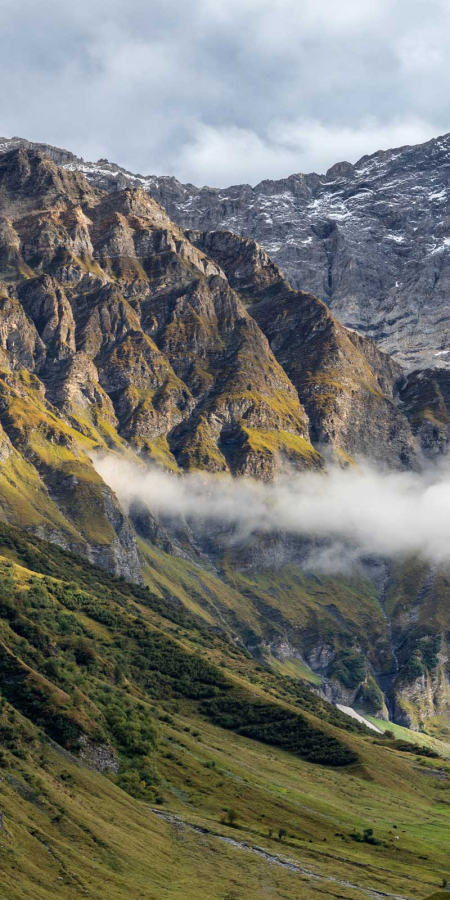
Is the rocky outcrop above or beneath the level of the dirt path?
above

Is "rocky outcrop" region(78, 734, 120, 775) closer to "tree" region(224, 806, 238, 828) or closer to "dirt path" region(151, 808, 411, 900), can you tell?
"dirt path" region(151, 808, 411, 900)

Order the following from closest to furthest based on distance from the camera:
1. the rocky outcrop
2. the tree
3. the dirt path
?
the dirt path → the rocky outcrop → the tree

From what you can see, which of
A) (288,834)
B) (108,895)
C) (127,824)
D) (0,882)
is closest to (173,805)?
(288,834)

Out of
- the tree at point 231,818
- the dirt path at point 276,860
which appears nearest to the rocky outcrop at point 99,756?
the dirt path at point 276,860

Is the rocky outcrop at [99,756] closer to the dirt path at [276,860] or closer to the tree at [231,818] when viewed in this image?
the dirt path at [276,860]

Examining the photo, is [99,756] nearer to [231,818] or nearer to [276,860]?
[231,818]

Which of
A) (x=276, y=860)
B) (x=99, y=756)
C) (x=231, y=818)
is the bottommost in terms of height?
(x=276, y=860)

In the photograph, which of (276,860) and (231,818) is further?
(231,818)

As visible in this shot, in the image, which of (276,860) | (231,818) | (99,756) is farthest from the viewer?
(231,818)

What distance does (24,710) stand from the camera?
572 feet

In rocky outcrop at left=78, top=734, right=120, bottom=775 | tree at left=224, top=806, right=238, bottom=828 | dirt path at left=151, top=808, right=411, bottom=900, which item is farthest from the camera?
tree at left=224, top=806, right=238, bottom=828

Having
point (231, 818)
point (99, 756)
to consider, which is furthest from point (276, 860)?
point (99, 756)

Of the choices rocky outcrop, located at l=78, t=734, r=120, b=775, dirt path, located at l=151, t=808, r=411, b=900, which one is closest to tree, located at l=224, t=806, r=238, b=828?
dirt path, located at l=151, t=808, r=411, b=900

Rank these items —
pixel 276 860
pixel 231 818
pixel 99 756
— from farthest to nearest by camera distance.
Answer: pixel 231 818
pixel 99 756
pixel 276 860
